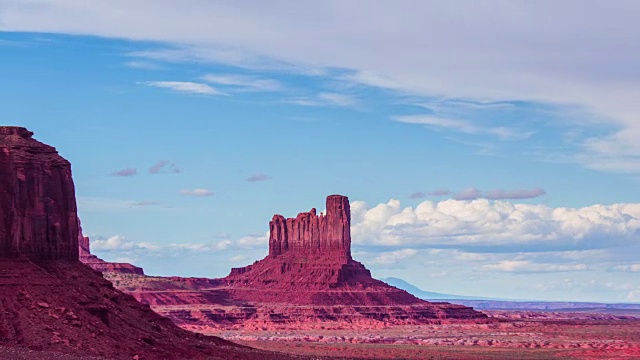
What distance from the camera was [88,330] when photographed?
3322 inches

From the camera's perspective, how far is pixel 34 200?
9150 centimetres

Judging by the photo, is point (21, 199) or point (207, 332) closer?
point (21, 199)

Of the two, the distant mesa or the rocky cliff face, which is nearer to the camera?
the distant mesa

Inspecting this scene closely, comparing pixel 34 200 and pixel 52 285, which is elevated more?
pixel 34 200

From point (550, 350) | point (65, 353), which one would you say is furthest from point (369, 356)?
point (65, 353)

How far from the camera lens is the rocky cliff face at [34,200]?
8725cm

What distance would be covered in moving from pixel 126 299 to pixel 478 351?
6749 cm

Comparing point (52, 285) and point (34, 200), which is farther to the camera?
point (34, 200)

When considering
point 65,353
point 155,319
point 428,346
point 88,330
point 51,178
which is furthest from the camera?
point 428,346

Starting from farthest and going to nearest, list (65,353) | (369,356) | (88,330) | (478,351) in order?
(478,351)
(369,356)
(88,330)
(65,353)

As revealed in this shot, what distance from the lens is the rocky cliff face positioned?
286 feet

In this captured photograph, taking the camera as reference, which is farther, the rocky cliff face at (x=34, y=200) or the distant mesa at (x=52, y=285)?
the rocky cliff face at (x=34, y=200)

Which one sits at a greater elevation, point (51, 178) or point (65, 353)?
point (51, 178)

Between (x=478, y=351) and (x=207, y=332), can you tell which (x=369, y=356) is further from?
(x=207, y=332)
